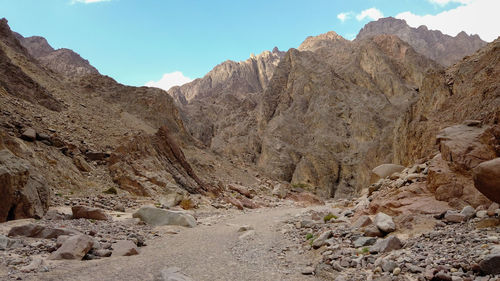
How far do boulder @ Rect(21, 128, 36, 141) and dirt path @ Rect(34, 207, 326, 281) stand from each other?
13605 mm

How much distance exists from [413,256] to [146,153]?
26.3 metres

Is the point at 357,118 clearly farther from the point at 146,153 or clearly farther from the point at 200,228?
the point at 200,228

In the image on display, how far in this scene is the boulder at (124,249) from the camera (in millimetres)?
9320

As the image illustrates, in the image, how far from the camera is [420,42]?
140 metres

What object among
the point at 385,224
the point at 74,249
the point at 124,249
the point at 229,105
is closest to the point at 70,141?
the point at 124,249

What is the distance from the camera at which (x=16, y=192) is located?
11852 mm

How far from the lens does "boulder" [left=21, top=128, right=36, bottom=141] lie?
20.4 m

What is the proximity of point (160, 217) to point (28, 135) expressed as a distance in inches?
467

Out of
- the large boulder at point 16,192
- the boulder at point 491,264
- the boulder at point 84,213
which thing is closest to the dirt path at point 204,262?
the boulder at point 84,213

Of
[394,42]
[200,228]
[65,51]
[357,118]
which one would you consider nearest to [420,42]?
[394,42]

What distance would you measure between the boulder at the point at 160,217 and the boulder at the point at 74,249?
6.72m

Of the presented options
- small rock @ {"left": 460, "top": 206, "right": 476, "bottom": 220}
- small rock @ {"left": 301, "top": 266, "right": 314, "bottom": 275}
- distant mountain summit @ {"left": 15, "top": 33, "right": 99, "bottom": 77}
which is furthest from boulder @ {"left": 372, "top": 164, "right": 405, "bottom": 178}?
distant mountain summit @ {"left": 15, "top": 33, "right": 99, "bottom": 77}

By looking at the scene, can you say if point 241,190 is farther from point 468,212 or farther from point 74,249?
point 468,212

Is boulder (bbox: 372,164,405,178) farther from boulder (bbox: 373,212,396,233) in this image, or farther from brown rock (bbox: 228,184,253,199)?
brown rock (bbox: 228,184,253,199)
